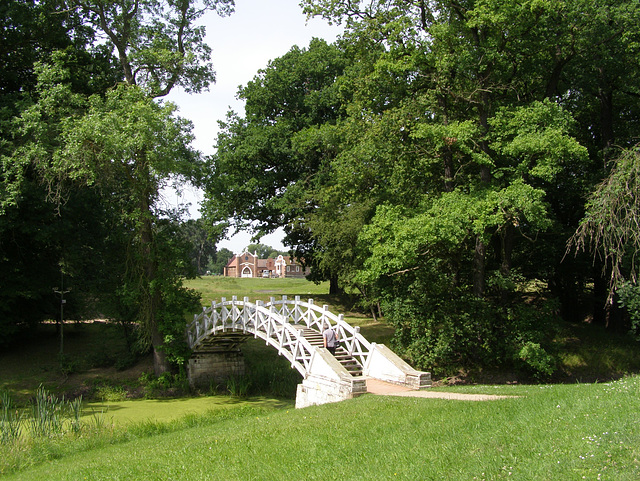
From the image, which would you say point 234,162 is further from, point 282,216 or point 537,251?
point 537,251

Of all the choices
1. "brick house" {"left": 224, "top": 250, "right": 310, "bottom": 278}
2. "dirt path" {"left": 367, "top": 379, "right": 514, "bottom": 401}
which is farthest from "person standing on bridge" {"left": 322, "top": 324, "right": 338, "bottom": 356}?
"brick house" {"left": 224, "top": 250, "right": 310, "bottom": 278}

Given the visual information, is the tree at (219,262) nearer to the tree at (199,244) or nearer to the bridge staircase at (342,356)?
the tree at (199,244)

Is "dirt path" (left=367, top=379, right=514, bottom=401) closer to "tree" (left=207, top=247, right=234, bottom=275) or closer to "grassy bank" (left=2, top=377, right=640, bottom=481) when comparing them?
"grassy bank" (left=2, top=377, right=640, bottom=481)

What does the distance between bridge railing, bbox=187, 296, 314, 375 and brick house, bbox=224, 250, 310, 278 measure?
68.0 metres

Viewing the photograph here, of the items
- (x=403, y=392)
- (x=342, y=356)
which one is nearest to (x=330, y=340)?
(x=342, y=356)

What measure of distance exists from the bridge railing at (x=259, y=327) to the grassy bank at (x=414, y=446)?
6009mm

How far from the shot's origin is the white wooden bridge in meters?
14.3

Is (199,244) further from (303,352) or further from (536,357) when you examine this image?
(536,357)

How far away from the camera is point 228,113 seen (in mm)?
31750

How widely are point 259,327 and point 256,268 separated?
75222 mm

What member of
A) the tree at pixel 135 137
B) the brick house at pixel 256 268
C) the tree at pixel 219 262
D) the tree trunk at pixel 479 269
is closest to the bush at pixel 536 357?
the tree trunk at pixel 479 269

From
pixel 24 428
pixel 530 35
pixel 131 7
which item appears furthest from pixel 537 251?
pixel 131 7

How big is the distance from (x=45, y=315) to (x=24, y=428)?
41.9 ft

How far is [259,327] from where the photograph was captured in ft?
62.4
